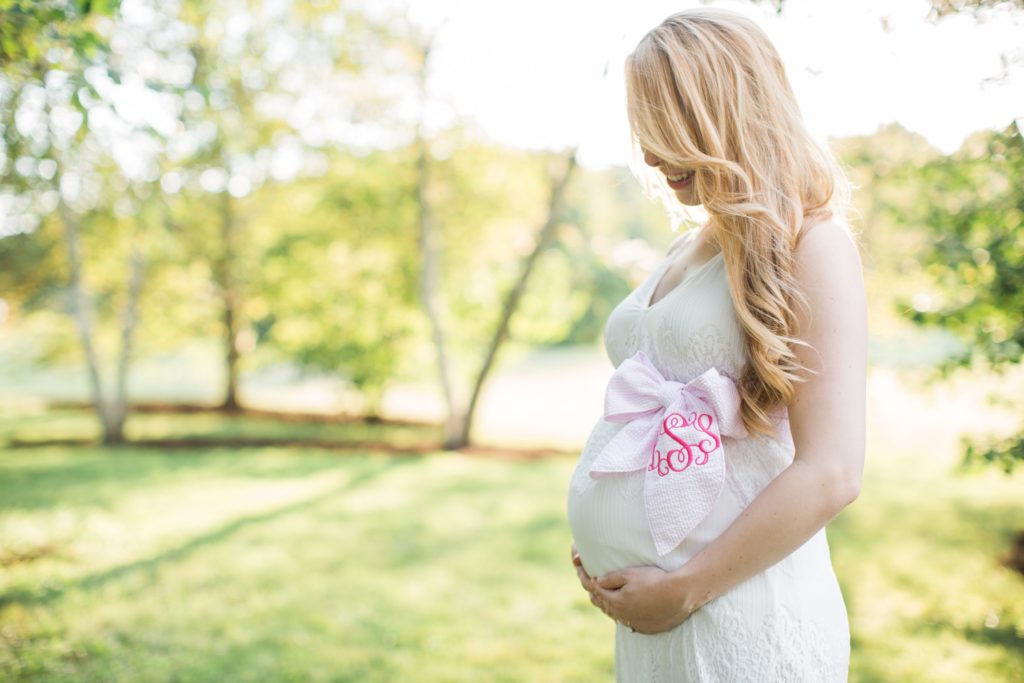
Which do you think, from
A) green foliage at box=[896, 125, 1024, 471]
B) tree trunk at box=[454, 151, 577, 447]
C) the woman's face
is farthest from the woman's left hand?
tree trunk at box=[454, 151, 577, 447]

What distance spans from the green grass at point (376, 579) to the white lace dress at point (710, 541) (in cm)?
275

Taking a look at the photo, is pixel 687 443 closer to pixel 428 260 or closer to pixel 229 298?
pixel 428 260

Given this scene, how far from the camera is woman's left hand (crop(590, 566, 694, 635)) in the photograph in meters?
1.40

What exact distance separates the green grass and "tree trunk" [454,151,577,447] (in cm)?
196

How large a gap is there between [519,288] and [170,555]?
6.15 metres

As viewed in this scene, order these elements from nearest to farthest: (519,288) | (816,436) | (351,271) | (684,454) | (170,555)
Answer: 1. (816,436)
2. (684,454)
3. (170,555)
4. (519,288)
5. (351,271)

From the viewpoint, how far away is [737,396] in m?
1.44

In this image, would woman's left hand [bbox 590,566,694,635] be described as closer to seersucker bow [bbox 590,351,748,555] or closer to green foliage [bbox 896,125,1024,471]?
seersucker bow [bbox 590,351,748,555]

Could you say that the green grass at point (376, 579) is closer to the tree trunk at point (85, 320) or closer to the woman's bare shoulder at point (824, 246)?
the tree trunk at point (85, 320)

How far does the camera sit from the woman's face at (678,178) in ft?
4.97

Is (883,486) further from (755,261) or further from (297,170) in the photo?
(297,170)

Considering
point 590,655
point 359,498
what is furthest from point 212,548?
point 590,655

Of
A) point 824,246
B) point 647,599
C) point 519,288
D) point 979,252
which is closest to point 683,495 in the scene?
point 647,599

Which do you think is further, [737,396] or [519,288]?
[519,288]
